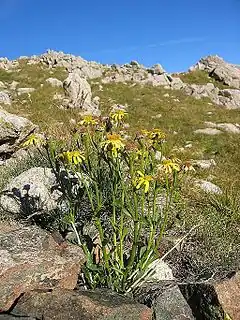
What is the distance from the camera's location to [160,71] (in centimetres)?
3047

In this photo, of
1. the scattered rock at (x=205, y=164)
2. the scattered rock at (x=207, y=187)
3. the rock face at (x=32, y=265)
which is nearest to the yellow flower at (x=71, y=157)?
the rock face at (x=32, y=265)

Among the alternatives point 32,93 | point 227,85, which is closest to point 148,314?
point 32,93

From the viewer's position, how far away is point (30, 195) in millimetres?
6746

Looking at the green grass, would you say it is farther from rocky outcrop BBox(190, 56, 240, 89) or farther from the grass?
rocky outcrop BBox(190, 56, 240, 89)

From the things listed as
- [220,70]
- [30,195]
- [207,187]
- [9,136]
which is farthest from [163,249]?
[220,70]

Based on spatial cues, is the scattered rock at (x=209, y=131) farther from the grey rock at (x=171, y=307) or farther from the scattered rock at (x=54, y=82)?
the grey rock at (x=171, y=307)

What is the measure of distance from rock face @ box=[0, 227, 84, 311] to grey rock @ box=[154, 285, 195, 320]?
2.86 feet

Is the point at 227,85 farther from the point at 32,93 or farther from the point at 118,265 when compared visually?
the point at 118,265

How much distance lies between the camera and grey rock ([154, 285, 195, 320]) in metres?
4.32

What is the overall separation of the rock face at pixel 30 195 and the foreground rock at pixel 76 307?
2378mm

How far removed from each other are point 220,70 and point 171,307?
28002 millimetres

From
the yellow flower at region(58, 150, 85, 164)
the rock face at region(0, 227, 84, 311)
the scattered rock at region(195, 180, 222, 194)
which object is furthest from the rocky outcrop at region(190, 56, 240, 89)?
the yellow flower at region(58, 150, 85, 164)

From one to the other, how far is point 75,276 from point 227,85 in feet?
86.6

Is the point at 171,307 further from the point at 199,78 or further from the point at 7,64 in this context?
the point at 199,78
